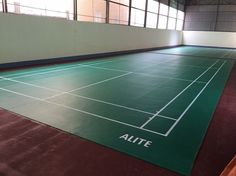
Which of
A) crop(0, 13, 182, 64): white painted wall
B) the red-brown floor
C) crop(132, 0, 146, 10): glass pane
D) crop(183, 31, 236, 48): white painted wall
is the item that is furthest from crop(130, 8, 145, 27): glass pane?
the red-brown floor

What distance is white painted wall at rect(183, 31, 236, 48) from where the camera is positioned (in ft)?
84.3

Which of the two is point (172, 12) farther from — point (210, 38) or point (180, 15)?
point (210, 38)

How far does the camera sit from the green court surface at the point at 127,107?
10.4ft

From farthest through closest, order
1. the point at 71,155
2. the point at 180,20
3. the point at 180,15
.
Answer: the point at 180,20
the point at 180,15
the point at 71,155

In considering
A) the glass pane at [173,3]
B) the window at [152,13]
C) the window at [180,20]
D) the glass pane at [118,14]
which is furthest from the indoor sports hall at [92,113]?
the window at [180,20]

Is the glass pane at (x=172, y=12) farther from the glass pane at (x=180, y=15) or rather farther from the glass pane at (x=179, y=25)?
the glass pane at (x=179, y=25)

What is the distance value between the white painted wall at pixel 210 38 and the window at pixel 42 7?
1988cm

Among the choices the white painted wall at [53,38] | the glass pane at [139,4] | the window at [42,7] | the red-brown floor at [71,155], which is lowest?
the red-brown floor at [71,155]

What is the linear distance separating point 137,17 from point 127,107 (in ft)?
49.1

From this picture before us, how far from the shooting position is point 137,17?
18.2m

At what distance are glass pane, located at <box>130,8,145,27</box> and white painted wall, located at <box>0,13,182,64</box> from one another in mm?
1676

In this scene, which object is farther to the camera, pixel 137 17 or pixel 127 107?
pixel 137 17

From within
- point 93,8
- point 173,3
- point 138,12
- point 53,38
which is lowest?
point 53,38

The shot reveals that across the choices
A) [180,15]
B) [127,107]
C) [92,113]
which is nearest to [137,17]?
[180,15]
